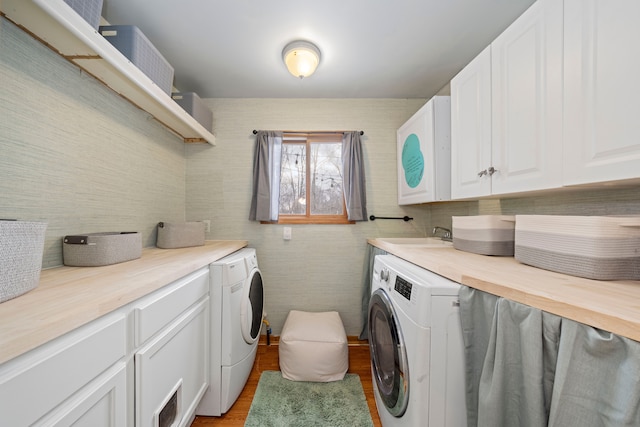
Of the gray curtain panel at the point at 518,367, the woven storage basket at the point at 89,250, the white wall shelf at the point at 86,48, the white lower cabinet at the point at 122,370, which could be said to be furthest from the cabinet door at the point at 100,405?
the white wall shelf at the point at 86,48

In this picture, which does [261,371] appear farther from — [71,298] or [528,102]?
[528,102]

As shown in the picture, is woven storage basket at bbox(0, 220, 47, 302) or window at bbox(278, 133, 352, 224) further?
window at bbox(278, 133, 352, 224)

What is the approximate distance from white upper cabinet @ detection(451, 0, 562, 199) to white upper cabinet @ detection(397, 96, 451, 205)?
0.17 metres

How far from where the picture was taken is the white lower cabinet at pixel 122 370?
0.47 m

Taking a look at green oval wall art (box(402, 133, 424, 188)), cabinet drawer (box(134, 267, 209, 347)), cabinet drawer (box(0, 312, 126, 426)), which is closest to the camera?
cabinet drawer (box(0, 312, 126, 426))

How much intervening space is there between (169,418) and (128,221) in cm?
118

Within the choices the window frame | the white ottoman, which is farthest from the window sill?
the white ottoman

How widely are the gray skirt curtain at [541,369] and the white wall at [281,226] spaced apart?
143 cm

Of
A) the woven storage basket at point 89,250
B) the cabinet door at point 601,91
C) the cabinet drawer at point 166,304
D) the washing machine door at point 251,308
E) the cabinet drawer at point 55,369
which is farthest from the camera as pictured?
the washing machine door at point 251,308

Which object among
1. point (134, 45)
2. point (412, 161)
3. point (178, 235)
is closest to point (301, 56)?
point (134, 45)

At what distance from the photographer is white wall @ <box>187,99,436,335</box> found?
2217mm

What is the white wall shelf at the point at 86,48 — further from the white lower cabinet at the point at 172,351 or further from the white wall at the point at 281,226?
the white lower cabinet at the point at 172,351

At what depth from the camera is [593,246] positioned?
74cm

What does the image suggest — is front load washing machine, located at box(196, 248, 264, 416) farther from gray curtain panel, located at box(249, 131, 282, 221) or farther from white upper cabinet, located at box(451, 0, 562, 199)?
white upper cabinet, located at box(451, 0, 562, 199)
